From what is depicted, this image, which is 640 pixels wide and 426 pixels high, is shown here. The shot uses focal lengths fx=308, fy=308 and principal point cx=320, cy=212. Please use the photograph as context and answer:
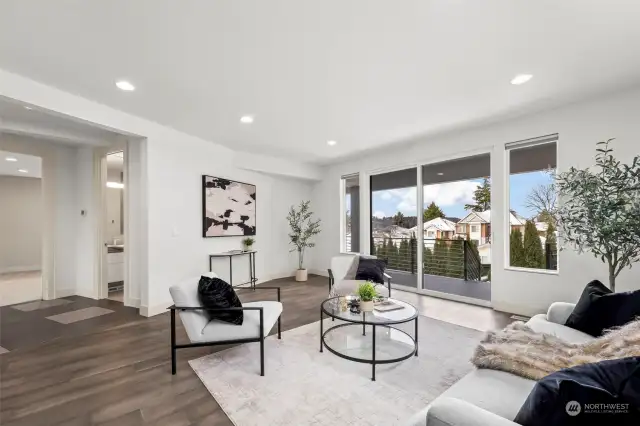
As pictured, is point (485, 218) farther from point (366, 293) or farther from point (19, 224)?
point (19, 224)

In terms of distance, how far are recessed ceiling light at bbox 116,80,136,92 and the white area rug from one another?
283 centimetres

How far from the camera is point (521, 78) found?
10.2 feet

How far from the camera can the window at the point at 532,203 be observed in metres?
A: 4.16

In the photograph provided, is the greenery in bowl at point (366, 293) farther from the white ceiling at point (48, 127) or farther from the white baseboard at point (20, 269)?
the white baseboard at point (20, 269)

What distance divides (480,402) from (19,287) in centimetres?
810

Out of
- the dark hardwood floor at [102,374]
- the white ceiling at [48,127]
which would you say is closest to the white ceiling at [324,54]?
the white ceiling at [48,127]

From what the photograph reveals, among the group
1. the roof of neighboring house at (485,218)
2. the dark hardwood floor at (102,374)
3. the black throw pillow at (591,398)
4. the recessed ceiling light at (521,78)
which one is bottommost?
the dark hardwood floor at (102,374)

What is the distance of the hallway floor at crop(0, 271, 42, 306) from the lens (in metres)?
5.14

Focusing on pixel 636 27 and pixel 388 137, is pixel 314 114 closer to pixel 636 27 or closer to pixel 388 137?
pixel 388 137

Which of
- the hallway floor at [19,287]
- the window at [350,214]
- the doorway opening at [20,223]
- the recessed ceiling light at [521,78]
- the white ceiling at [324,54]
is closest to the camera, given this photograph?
the white ceiling at [324,54]

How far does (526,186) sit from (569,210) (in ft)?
3.20

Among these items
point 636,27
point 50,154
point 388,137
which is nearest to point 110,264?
point 50,154

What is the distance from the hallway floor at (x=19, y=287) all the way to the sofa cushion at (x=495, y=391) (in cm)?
654

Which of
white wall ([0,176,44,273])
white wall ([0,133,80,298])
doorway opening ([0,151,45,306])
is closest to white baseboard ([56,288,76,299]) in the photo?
white wall ([0,133,80,298])
